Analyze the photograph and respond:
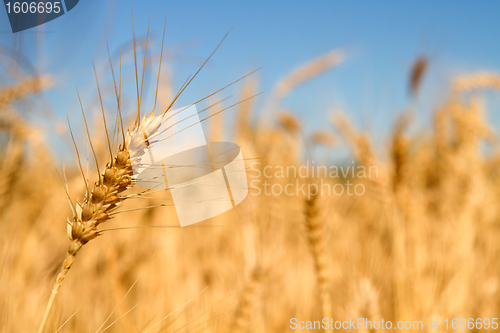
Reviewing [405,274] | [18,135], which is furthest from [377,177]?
[18,135]

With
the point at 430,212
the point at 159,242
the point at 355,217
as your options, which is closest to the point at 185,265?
the point at 159,242

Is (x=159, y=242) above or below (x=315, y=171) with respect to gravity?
below

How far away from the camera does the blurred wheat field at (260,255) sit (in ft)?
3.06

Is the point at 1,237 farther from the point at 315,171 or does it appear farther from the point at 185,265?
the point at 315,171

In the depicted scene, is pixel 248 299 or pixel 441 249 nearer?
pixel 248 299

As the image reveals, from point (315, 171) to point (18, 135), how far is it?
42.5 inches

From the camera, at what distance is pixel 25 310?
805 millimetres

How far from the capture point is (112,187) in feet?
1.30

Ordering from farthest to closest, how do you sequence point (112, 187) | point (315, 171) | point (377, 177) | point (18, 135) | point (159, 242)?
point (159, 242)
point (377, 177)
point (18, 135)
point (315, 171)
point (112, 187)

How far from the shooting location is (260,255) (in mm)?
1005

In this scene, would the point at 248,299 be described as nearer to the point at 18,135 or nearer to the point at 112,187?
the point at 112,187

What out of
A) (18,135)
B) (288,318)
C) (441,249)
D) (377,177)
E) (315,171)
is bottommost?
(288,318)

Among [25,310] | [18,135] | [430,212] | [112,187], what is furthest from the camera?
[430,212]

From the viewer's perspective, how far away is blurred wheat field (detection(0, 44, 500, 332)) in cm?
93
